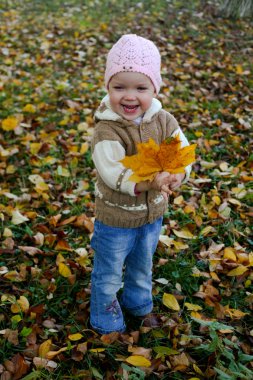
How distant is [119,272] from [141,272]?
8.1 inches

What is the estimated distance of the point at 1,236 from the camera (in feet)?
10.1

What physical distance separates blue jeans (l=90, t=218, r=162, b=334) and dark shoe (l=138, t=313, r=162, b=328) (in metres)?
0.03

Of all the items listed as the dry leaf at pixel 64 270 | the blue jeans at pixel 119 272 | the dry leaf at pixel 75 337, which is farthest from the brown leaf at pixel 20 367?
the dry leaf at pixel 64 270

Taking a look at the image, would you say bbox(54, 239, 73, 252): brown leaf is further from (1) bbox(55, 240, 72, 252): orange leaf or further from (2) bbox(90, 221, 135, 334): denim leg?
(2) bbox(90, 221, 135, 334): denim leg

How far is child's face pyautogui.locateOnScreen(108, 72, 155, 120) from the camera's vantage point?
175 cm

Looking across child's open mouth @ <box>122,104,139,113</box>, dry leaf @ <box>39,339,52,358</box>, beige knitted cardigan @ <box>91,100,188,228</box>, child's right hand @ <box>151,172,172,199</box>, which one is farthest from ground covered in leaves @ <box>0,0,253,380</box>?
child's open mouth @ <box>122,104,139,113</box>

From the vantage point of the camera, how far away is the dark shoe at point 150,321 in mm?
2512

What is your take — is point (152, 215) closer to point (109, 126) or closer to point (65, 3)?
point (109, 126)

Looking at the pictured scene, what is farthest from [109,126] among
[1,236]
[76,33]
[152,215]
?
[76,33]

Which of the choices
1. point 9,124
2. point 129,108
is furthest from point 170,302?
point 9,124

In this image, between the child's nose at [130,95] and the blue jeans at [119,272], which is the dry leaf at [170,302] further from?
the child's nose at [130,95]

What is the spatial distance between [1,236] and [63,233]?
44cm

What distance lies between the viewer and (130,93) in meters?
1.77

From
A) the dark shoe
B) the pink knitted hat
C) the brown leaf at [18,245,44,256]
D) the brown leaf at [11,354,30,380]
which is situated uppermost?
the pink knitted hat
